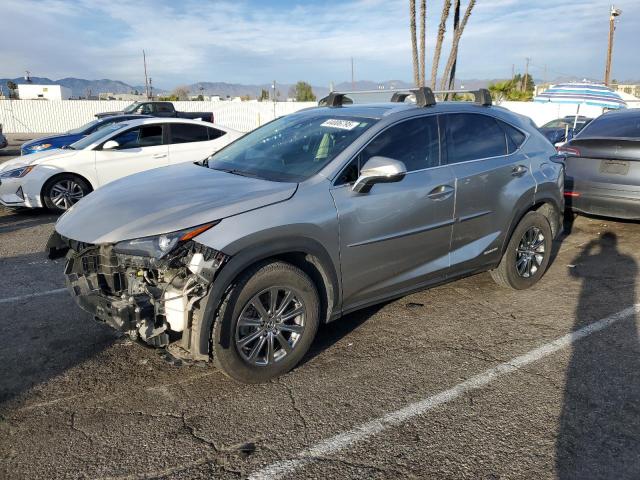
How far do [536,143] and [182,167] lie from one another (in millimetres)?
3382

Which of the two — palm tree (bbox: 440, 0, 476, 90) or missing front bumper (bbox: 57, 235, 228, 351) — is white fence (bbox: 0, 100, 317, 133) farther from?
missing front bumper (bbox: 57, 235, 228, 351)

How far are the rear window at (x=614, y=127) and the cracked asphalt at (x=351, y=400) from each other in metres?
3.11

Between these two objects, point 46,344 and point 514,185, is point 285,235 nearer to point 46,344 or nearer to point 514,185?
point 46,344

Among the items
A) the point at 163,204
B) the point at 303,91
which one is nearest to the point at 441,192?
the point at 163,204

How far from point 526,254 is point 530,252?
0.21 feet

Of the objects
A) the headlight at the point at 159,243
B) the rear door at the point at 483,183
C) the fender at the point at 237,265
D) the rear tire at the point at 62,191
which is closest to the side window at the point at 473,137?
the rear door at the point at 483,183

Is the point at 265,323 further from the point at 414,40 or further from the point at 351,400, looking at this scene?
the point at 414,40

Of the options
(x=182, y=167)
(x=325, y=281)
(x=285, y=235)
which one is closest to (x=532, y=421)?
(x=325, y=281)

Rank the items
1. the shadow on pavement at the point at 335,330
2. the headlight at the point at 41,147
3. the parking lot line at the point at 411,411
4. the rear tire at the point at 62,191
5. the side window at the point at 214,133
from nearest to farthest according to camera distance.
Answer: the parking lot line at the point at 411,411 < the shadow on pavement at the point at 335,330 < the rear tire at the point at 62,191 < the side window at the point at 214,133 < the headlight at the point at 41,147

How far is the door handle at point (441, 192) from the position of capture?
4232 mm

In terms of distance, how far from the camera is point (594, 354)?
13.1ft

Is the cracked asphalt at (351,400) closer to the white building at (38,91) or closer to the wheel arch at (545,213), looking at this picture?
the wheel arch at (545,213)

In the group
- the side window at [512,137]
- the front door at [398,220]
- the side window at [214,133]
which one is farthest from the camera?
the side window at [214,133]

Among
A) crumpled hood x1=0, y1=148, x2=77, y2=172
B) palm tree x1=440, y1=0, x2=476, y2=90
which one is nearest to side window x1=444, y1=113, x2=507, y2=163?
crumpled hood x1=0, y1=148, x2=77, y2=172
